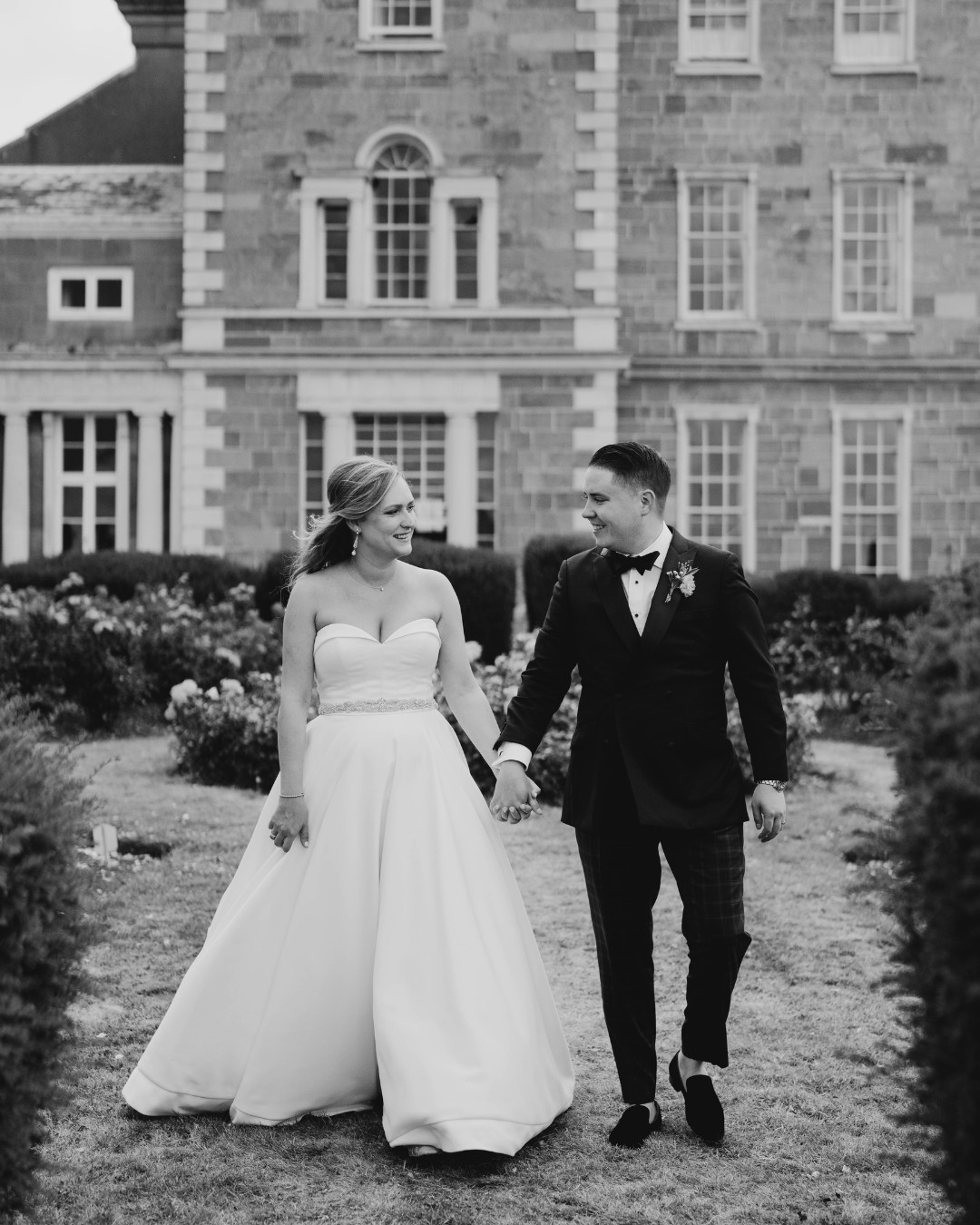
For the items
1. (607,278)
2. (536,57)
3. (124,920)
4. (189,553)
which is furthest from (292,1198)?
(536,57)

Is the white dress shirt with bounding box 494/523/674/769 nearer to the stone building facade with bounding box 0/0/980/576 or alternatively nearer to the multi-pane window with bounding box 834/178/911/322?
the stone building facade with bounding box 0/0/980/576

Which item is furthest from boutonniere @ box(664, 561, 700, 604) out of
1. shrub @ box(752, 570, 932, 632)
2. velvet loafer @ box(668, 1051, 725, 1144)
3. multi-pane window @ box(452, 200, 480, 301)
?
multi-pane window @ box(452, 200, 480, 301)

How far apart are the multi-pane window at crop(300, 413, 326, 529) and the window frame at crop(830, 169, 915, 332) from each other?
24.1 ft

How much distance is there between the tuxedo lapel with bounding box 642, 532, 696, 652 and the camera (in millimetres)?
4168

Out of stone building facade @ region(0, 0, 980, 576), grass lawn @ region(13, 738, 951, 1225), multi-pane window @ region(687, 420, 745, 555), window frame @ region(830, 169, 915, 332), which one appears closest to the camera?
grass lawn @ region(13, 738, 951, 1225)

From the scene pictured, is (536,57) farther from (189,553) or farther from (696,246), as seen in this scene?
(189,553)

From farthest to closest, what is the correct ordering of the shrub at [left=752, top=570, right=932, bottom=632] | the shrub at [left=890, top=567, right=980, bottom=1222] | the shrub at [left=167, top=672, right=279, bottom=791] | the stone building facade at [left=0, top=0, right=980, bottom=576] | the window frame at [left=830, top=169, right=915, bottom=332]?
1. the window frame at [left=830, top=169, right=915, bottom=332]
2. the stone building facade at [left=0, top=0, right=980, bottom=576]
3. the shrub at [left=752, top=570, right=932, bottom=632]
4. the shrub at [left=167, top=672, right=279, bottom=791]
5. the shrub at [left=890, top=567, right=980, bottom=1222]

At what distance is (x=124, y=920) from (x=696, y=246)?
15.3 meters

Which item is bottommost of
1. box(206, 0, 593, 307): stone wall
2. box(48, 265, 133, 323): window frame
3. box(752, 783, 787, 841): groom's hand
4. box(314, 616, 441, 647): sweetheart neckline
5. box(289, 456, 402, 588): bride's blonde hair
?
box(752, 783, 787, 841): groom's hand

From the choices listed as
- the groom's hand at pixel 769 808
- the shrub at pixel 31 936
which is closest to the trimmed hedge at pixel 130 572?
the groom's hand at pixel 769 808

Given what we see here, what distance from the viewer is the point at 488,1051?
3.99m

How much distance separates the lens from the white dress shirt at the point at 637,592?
427 cm

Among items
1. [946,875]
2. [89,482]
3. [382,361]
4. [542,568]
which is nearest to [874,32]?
[382,361]

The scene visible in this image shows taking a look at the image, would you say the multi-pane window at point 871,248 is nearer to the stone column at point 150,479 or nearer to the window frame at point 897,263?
the window frame at point 897,263
